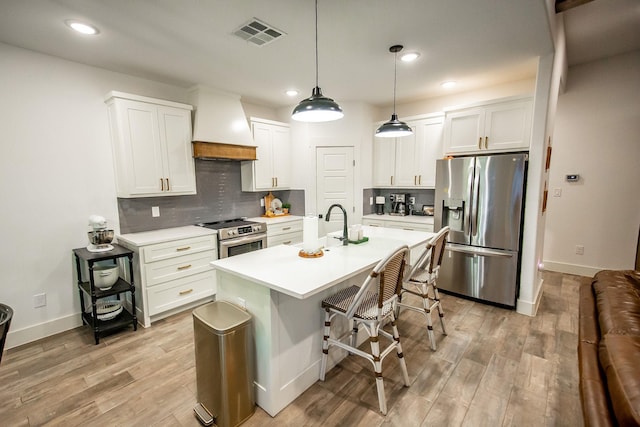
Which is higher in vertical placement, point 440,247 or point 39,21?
point 39,21

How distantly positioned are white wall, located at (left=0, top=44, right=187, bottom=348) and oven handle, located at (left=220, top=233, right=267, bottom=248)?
1.26 m

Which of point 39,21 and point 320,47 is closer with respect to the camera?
point 39,21

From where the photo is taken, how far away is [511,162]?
3.09m

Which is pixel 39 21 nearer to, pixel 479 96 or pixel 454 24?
pixel 454 24

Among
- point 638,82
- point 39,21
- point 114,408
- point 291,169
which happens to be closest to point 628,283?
point 638,82

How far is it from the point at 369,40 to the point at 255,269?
2.14m

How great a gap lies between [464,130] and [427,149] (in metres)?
0.60

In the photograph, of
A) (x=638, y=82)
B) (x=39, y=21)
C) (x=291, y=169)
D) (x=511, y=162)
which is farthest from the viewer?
(x=291, y=169)

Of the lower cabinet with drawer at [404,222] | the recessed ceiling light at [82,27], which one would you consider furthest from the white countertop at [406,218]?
the recessed ceiling light at [82,27]

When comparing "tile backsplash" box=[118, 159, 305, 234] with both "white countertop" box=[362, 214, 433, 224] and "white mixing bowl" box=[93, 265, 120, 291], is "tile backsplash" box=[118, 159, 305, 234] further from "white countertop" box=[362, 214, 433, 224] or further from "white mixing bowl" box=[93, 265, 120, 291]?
"white countertop" box=[362, 214, 433, 224]

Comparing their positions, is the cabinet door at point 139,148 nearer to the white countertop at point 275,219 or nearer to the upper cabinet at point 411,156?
the white countertop at point 275,219

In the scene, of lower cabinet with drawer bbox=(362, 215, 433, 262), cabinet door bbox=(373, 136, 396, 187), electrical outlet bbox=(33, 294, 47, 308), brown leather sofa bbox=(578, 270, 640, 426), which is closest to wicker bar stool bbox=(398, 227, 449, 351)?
brown leather sofa bbox=(578, 270, 640, 426)

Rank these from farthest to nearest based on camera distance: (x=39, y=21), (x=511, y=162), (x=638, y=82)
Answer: (x=638, y=82) → (x=511, y=162) → (x=39, y=21)

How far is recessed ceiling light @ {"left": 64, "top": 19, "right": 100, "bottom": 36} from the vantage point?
85.7 inches
